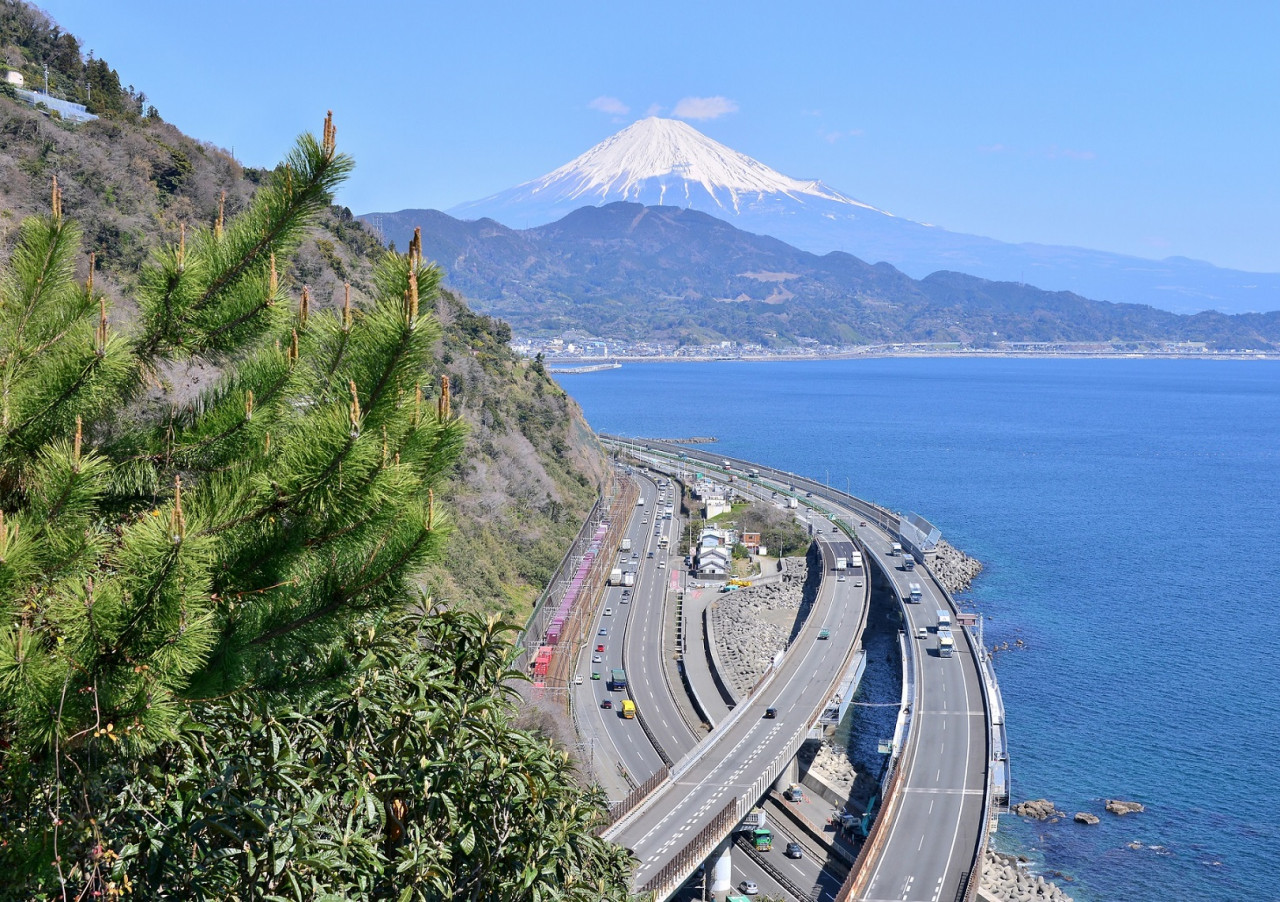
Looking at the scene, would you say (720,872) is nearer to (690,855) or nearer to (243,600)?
(690,855)

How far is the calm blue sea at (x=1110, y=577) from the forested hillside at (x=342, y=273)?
1161 centimetres

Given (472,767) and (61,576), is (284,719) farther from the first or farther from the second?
(61,576)

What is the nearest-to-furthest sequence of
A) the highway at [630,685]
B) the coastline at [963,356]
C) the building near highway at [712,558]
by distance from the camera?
1. the highway at [630,685]
2. the building near highway at [712,558]
3. the coastline at [963,356]

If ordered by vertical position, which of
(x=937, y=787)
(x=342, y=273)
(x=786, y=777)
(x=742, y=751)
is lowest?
(x=786, y=777)

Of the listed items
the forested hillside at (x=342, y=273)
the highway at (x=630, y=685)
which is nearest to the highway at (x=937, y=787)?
the highway at (x=630, y=685)

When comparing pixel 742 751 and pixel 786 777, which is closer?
pixel 742 751

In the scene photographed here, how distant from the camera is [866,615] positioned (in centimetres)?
2811

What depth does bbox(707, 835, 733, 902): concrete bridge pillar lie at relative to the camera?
14.9m

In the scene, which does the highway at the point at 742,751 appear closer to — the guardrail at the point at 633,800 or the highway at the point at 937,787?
the guardrail at the point at 633,800

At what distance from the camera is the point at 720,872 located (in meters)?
14.9

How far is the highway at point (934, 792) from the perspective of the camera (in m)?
14.2

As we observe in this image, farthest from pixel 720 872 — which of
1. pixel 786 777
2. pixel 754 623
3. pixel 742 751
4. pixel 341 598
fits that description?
pixel 754 623

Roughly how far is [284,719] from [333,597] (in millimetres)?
677

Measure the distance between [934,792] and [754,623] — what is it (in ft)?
38.8
